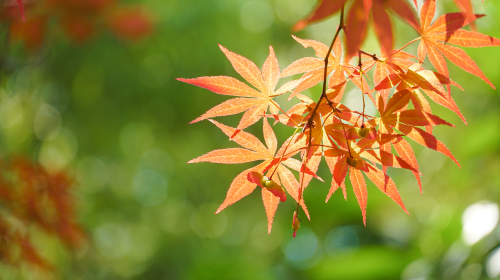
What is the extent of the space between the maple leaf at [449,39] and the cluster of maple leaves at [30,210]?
154 cm

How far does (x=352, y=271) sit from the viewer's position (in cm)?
256

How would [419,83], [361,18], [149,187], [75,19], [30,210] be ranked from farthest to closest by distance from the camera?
[149,187], [75,19], [30,210], [419,83], [361,18]

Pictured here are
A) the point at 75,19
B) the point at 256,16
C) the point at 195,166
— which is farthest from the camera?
the point at 195,166

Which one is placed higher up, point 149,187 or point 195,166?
point 195,166

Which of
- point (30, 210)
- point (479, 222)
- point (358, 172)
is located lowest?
point (479, 222)

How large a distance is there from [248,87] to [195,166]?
3470 mm

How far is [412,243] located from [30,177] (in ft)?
9.18

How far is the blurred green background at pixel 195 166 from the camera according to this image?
101 inches

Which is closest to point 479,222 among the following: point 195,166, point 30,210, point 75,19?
point 30,210

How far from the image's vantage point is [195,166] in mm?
3852

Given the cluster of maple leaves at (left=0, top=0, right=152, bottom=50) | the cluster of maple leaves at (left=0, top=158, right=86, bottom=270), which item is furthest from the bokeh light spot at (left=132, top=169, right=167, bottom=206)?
the cluster of maple leaves at (left=0, top=158, right=86, bottom=270)

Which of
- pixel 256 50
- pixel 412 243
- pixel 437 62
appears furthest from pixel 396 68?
pixel 256 50

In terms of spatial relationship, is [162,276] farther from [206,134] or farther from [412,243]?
[412,243]

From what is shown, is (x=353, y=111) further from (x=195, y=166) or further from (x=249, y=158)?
(x=195, y=166)
